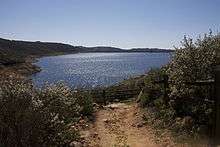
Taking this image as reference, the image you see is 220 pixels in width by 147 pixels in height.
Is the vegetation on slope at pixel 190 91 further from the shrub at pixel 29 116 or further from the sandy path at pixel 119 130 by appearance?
the shrub at pixel 29 116

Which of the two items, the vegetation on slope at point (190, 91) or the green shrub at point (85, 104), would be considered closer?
the vegetation on slope at point (190, 91)

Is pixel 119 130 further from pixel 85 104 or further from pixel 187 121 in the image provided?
pixel 85 104

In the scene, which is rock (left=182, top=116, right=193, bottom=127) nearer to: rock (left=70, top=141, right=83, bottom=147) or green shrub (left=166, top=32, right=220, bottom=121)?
green shrub (left=166, top=32, right=220, bottom=121)

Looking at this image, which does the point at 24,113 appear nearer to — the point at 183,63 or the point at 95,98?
the point at 183,63

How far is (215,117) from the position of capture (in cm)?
1024

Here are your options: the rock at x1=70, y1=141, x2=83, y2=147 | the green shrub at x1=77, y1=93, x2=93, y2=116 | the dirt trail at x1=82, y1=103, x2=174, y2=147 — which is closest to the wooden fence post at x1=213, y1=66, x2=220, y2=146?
the dirt trail at x1=82, y1=103, x2=174, y2=147

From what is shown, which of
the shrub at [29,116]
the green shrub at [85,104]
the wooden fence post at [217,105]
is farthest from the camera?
the green shrub at [85,104]

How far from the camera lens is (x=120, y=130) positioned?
61.3ft

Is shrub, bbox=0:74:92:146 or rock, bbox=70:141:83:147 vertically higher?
shrub, bbox=0:74:92:146

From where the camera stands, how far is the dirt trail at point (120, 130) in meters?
16.2

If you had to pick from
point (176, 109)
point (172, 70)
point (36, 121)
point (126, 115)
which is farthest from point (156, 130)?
point (36, 121)

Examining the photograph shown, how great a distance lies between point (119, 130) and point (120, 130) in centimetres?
5

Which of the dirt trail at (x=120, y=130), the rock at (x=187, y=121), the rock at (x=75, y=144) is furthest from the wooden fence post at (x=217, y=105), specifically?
the rock at (x=75, y=144)

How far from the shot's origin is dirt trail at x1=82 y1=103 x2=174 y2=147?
16.2 meters
